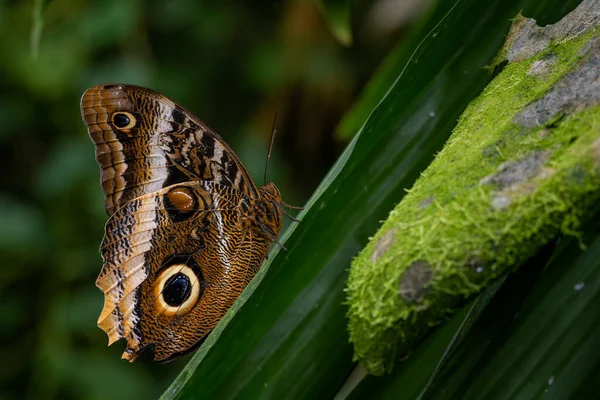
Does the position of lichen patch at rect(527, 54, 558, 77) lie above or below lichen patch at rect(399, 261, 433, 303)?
above

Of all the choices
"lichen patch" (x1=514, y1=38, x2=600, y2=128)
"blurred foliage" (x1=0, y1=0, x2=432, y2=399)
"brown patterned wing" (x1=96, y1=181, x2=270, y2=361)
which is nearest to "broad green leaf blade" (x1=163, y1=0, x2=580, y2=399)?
"lichen patch" (x1=514, y1=38, x2=600, y2=128)

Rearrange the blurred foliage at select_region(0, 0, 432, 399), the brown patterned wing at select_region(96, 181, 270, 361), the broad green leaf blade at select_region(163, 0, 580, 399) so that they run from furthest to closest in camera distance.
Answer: the blurred foliage at select_region(0, 0, 432, 399), the brown patterned wing at select_region(96, 181, 270, 361), the broad green leaf blade at select_region(163, 0, 580, 399)

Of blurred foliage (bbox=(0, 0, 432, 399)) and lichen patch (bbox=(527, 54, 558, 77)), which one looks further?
blurred foliage (bbox=(0, 0, 432, 399))

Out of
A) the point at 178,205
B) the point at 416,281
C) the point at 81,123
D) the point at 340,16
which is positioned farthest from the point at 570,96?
the point at 81,123

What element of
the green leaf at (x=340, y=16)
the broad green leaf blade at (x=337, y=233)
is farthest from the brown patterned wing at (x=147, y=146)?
the broad green leaf blade at (x=337, y=233)

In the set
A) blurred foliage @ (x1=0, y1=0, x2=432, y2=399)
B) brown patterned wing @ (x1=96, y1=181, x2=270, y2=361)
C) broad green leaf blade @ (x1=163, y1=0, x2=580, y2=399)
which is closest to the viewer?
broad green leaf blade @ (x1=163, y1=0, x2=580, y2=399)

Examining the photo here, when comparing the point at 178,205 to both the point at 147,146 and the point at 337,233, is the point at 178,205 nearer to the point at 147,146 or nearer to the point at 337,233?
the point at 147,146

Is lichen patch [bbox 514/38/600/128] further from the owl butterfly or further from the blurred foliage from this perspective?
Result: the blurred foliage
